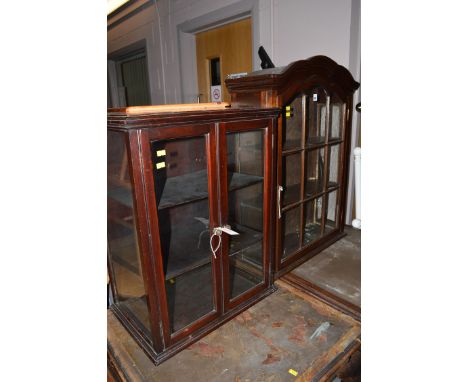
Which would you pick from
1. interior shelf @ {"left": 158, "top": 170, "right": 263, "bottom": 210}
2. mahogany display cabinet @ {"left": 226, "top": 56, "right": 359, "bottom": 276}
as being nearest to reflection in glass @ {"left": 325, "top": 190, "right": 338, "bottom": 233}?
mahogany display cabinet @ {"left": 226, "top": 56, "right": 359, "bottom": 276}

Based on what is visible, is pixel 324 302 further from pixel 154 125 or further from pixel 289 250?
pixel 154 125

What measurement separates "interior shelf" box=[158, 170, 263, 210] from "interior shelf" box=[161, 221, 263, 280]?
13.9 inches

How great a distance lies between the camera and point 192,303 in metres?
1.93

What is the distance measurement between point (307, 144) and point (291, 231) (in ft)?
2.62

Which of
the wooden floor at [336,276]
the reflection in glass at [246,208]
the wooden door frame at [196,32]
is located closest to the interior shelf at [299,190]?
the reflection in glass at [246,208]

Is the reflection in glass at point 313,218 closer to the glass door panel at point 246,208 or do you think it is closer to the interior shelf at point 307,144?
the interior shelf at point 307,144

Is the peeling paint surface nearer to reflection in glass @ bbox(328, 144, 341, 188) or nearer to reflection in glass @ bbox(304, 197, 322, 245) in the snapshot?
reflection in glass @ bbox(304, 197, 322, 245)

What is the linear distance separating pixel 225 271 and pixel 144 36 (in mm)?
4198

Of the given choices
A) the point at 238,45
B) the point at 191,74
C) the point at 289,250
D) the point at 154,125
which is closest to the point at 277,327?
the point at 289,250

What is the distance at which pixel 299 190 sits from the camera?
99.1 inches

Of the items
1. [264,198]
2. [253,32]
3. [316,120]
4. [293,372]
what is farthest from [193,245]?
[253,32]

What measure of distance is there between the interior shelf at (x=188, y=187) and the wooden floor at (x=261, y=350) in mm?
821

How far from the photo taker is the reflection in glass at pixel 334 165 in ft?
8.94

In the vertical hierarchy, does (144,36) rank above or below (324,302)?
above
